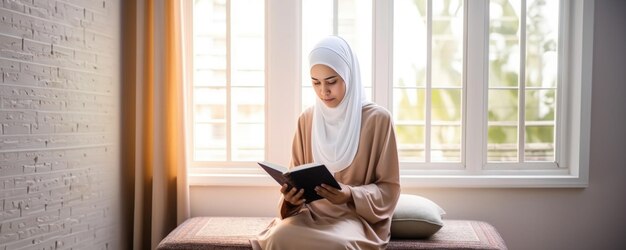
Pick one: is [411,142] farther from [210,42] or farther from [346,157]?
[210,42]

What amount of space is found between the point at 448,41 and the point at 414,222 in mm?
1226

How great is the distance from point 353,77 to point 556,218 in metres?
1.65

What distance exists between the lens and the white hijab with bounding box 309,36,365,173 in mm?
2512

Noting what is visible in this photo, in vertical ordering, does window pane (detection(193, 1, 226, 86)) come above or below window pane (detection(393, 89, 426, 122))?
above

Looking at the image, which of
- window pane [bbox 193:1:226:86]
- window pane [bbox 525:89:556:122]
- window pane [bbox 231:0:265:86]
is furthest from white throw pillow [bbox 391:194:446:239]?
window pane [bbox 193:1:226:86]

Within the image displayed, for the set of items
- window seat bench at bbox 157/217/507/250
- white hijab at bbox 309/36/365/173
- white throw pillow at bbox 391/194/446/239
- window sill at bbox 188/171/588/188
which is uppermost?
white hijab at bbox 309/36/365/173

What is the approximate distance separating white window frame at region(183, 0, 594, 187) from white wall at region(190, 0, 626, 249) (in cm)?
9

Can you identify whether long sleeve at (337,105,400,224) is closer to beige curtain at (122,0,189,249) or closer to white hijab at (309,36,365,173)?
white hijab at (309,36,365,173)

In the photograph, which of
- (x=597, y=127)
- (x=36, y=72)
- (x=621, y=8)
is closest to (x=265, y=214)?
(x=36, y=72)

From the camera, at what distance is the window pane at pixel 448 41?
3.33 meters

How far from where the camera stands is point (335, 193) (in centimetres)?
233

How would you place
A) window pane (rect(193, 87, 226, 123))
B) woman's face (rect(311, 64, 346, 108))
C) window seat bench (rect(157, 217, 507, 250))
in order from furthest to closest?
window pane (rect(193, 87, 226, 123)) < window seat bench (rect(157, 217, 507, 250)) < woman's face (rect(311, 64, 346, 108))

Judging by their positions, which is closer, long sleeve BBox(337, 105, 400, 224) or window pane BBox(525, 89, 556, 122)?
long sleeve BBox(337, 105, 400, 224)

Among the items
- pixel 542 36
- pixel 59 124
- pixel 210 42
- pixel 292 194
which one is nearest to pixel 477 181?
pixel 542 36
